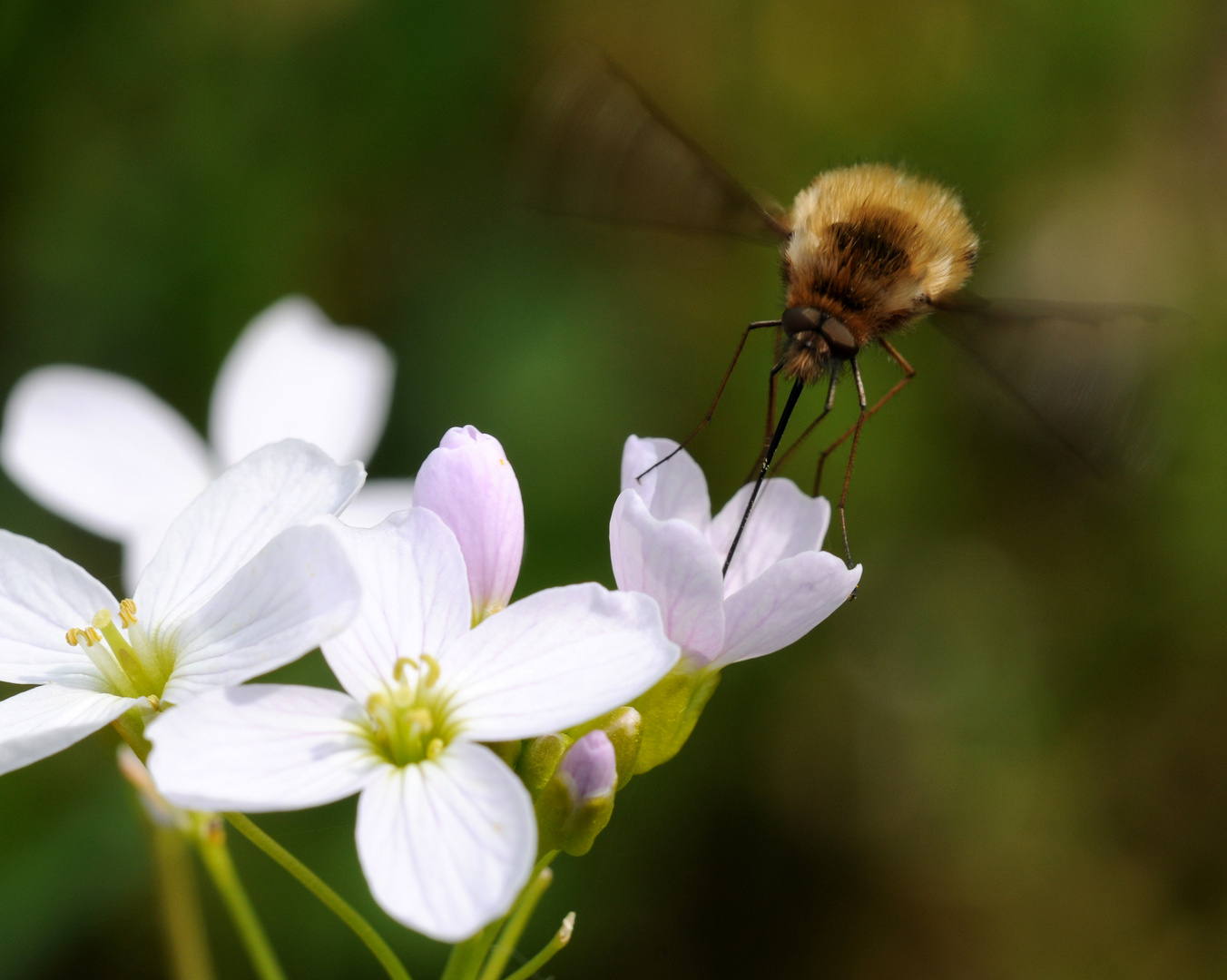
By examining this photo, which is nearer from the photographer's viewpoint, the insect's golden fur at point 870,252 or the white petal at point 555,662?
the white petal at point 555,662

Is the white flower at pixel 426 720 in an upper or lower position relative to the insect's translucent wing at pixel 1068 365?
lower

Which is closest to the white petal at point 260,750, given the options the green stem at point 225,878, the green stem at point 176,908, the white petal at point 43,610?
the white petal at point 43,610

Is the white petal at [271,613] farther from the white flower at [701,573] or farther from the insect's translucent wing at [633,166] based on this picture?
the insect's translucent wing at [633,166]

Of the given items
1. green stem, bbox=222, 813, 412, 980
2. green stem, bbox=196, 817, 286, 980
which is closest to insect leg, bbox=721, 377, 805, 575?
green stem, bbox=222, 813, 412, 980

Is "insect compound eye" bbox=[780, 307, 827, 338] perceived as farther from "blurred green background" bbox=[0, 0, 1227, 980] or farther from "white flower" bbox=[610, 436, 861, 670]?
"blurred green background" bbox=[0, 0, 1227, 980]

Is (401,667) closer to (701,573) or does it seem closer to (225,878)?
(701,573)

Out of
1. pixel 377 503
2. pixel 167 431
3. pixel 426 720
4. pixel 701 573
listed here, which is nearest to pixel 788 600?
pixel 701 573
